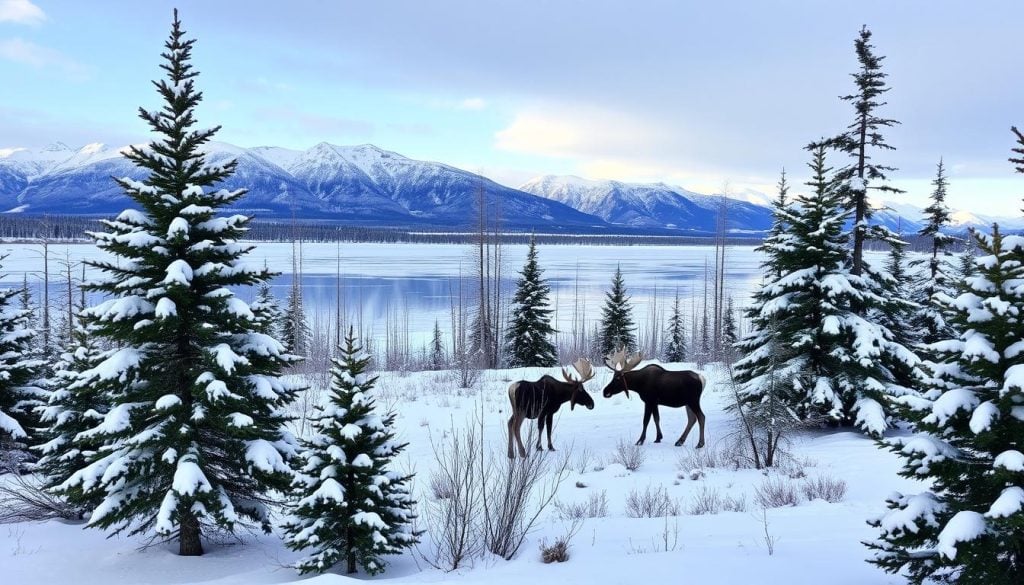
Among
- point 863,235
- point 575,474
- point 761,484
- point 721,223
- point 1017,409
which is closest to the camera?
point 1017,409

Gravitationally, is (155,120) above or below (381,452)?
above

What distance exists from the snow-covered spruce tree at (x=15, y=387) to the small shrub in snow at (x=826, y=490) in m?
12.4

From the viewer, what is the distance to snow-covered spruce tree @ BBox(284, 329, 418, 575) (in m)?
6.16

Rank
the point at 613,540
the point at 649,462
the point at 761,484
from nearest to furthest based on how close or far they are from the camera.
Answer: the point at 613,540
the point at 761,484
the point at 649,462

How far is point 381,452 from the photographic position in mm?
6480

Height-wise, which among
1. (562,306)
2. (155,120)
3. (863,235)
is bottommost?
(562,306)

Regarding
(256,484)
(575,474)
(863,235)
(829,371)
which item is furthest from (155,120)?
(863,235)

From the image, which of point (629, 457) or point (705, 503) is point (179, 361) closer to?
point (705, 503)

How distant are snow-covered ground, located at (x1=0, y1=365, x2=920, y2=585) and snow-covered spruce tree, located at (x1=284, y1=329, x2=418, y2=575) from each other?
0.40 meters

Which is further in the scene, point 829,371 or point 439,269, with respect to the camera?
point 439,269

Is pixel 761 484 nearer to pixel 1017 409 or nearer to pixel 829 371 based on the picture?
pixel 829 371

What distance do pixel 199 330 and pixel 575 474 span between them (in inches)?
→ 255

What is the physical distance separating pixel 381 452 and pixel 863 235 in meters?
13.0

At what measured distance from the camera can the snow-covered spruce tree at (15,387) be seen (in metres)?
10.6
